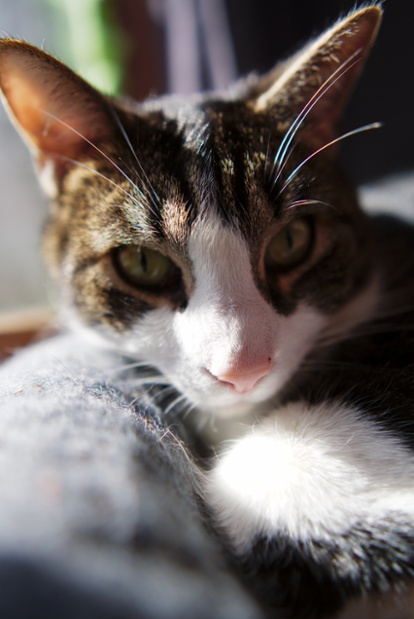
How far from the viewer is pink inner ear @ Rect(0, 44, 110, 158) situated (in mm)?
719

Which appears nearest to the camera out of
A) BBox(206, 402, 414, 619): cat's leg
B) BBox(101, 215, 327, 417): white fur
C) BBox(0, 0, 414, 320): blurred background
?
BBox(206, 402, 414, 619): cat's leg

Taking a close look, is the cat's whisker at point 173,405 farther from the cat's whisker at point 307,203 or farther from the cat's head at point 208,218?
the cat's whisker at point 307,203

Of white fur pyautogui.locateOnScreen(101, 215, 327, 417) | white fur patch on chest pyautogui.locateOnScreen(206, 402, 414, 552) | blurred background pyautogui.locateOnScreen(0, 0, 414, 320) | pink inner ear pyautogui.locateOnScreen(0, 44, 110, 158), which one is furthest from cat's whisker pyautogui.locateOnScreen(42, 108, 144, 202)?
blurred background pyautogui.locateOnScreen(0, 0, 414, 320)

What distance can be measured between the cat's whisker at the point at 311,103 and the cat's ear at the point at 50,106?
0.27m

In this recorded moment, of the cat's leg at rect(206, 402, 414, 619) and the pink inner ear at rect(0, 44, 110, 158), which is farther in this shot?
the pink inner ear at rect(0, 44, 110, 158)

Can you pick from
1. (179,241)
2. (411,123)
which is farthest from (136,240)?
(411,123)

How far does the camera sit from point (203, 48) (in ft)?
4.78

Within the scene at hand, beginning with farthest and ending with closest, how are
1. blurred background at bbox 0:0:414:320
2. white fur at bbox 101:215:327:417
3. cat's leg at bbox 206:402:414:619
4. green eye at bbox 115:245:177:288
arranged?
blurred background at bbox 0:0:414:320 < green eye at bbox 115:245:177:288 < white fur at bbox 101:215:327:417 < cat's leg at bbox 206:402:414:619

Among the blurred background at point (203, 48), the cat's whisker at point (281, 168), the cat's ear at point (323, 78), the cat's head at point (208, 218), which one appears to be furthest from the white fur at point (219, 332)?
the blurred background at point (203, 48)

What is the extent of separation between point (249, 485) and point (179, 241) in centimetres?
33

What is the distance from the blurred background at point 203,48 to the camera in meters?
1.36

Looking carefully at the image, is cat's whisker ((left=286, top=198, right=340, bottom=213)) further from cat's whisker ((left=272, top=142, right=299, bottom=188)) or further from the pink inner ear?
the pink inner ear

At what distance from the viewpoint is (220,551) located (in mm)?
514

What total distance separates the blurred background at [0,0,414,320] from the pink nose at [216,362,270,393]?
999mm
